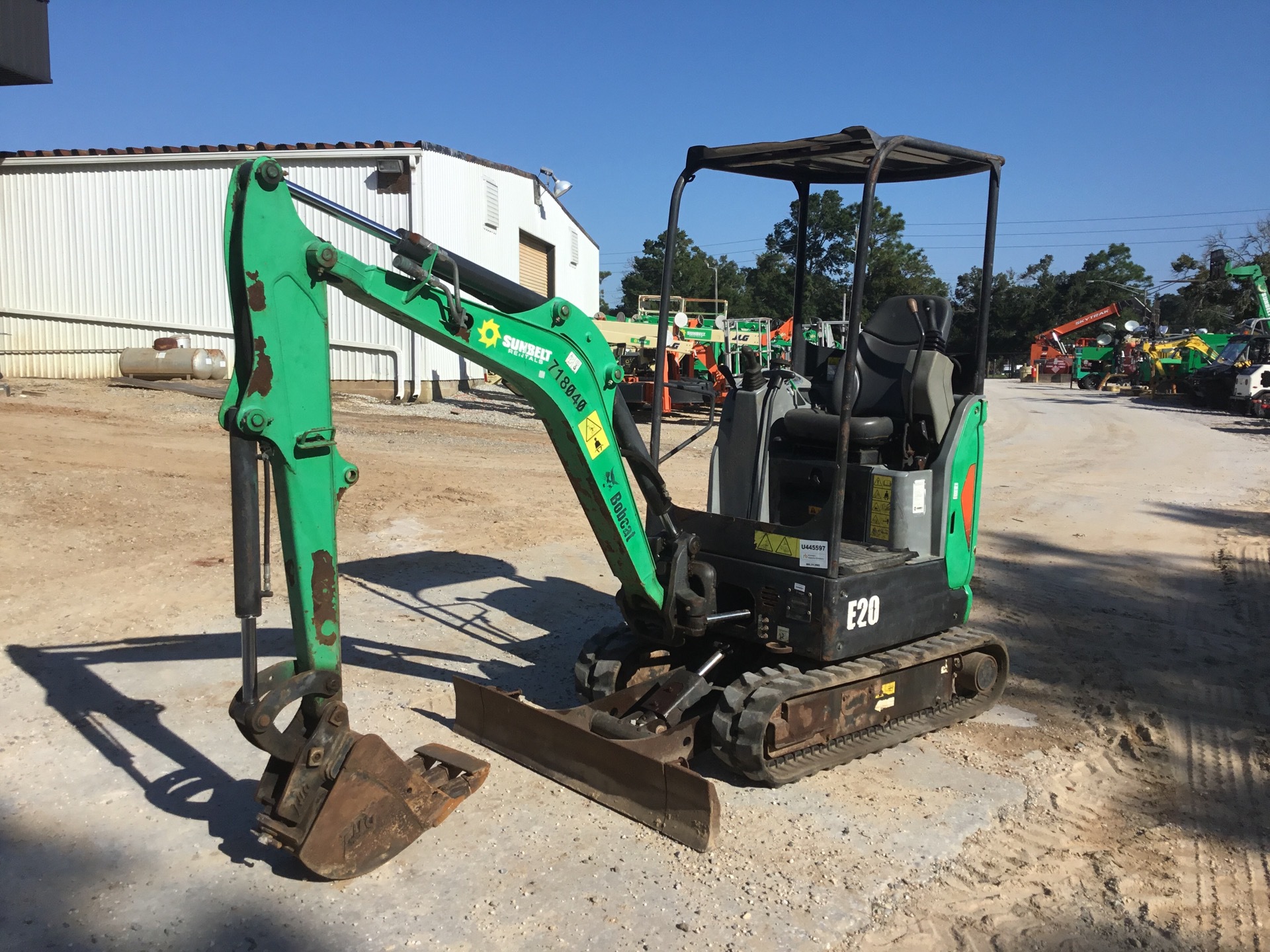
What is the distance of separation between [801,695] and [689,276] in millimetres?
67357

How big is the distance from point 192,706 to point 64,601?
2.38 m

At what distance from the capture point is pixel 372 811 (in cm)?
369

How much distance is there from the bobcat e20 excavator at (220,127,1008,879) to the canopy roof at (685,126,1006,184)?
2 cm

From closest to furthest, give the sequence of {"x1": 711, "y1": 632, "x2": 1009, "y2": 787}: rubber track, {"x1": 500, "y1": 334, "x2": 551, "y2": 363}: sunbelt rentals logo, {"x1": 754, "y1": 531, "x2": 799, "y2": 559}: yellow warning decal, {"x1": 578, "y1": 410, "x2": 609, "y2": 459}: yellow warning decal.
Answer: {"x1": 500, "y1": 334, "x2": 551, "y2": 363}: sunbelt rentals logo, {"x1": 578, "y1": 410, "x2": 609, "y2": 459}: yellow warning decal, {"x1": 711, "y1": 632, "x2": 1009, "y2": 787}: rubber track, {"x1": 754, "y1": 531, "x2": 799, "y2": 559}: yellow warning decal

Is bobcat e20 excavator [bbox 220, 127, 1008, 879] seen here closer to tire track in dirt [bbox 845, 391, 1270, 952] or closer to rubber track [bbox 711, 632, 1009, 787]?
rubber track [bbox 711, 632, 1009, 787]

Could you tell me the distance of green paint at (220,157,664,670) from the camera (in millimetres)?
3303

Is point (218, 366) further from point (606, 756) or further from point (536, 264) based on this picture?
point (606, 756)

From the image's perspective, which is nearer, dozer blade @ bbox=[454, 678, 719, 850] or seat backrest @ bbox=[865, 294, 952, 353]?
dozer blade @ bbox=[454, 678, 719, 850]

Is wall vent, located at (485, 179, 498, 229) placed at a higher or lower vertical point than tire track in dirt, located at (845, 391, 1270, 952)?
higher

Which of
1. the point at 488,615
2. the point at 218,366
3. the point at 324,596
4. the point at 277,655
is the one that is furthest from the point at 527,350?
the point at 218,366

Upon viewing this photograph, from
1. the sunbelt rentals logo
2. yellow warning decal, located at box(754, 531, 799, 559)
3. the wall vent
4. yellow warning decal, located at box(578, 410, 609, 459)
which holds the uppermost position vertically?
the wall vent

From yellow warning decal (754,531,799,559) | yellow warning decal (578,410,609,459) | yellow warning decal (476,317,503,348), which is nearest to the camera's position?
yellow warning decal (476,317,503,348)

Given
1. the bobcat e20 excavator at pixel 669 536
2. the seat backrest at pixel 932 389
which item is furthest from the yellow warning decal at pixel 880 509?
the seat backrest at pixel 932 389

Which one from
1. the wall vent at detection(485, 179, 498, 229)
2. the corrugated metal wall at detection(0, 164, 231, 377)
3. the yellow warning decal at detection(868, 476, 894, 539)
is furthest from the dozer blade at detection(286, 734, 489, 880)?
the wall vent at detection(485, 179, 498, 229)
